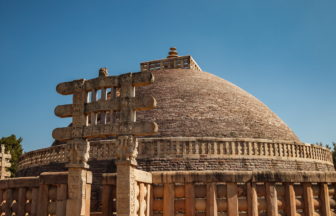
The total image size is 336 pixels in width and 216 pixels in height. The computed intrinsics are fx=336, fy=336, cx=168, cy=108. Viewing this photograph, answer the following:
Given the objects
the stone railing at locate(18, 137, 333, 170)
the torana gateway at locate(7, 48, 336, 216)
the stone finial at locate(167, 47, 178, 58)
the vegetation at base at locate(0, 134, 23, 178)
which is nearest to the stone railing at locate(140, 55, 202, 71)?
the stone finial at locate(167, 47, 178, 58)

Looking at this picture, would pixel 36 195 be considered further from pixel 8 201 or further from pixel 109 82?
pixel 109 82

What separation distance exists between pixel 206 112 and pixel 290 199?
9.44 m

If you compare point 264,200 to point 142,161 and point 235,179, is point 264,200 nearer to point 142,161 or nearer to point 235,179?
point 235,179

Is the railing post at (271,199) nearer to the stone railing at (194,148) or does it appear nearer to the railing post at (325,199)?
the railing post at (325,199)

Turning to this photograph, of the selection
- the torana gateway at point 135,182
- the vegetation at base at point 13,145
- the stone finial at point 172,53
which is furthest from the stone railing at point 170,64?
the vegetation at base at point 13,145

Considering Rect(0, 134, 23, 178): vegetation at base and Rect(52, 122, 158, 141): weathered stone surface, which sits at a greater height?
Rect(0, 134, 23, 178): vegetation at base

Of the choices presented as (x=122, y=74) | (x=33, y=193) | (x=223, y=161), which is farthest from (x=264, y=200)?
(x=223, y=161)

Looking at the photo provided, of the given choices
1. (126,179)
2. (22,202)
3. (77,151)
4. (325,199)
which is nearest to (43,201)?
(22,202)

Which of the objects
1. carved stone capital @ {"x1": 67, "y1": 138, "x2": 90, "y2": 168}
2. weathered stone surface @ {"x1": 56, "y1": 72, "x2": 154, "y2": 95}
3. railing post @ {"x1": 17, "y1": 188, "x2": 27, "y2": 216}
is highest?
weathered stone surface @ {"x1": 56, "y1": 72, "x2": 154, "y2": 95}

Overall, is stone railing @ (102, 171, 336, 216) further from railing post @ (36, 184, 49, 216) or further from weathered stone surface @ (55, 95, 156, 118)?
weathered stone surface @ (55, 95, 156, 118)

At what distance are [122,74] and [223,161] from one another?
7.31 meters

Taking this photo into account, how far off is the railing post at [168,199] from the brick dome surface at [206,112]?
24.7 feet

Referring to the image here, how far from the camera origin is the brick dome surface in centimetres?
1541

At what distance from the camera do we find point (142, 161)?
13.6 meters
